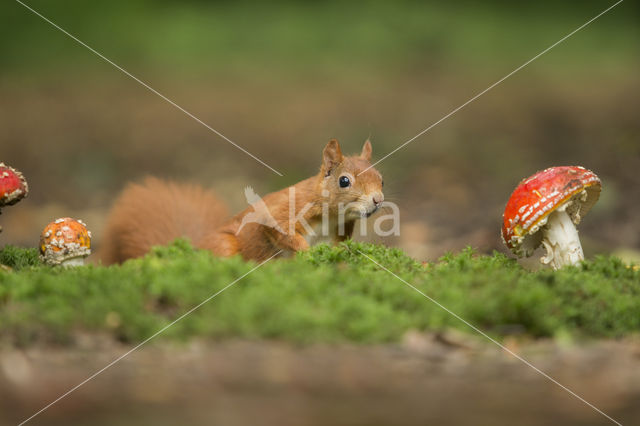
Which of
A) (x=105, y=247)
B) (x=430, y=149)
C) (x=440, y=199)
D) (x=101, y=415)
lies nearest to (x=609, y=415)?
(x=101, y=415)

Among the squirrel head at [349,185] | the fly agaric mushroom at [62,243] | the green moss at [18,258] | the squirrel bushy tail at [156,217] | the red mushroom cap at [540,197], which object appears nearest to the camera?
the red mushroom cap at [540,197]

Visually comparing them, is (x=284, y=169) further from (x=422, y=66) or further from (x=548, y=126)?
(x=548, y=126)

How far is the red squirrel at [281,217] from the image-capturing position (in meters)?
3.50

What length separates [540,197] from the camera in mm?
2838

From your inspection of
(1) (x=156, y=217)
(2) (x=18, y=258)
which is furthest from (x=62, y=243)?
(1) (x=156, y=217)

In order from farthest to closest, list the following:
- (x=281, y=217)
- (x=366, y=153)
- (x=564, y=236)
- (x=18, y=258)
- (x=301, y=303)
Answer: (x=366, y=153) → (x=281, y=217) → (x=18, y=258) → (x=564, y=236) → (x=301, y=303)

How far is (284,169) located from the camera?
6684 mm

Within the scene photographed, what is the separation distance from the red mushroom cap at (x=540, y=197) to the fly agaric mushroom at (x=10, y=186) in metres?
2.10

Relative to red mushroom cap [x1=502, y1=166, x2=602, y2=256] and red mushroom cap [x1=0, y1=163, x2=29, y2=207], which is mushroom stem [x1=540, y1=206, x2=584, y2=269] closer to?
red mushroom cap [x1=502, y1=166, x2=602, y2=256]

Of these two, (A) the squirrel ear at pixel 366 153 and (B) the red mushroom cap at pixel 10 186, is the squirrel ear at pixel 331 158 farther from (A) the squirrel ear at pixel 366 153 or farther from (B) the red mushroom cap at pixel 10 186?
(B) the red mushroom cap at pixel 10 186

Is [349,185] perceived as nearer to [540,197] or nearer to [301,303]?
[540,197]

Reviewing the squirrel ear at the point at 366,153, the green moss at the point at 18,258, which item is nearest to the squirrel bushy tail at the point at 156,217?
the green moss at the point at 18,258

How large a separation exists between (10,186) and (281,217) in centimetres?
133

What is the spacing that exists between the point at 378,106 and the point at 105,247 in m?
4.30
